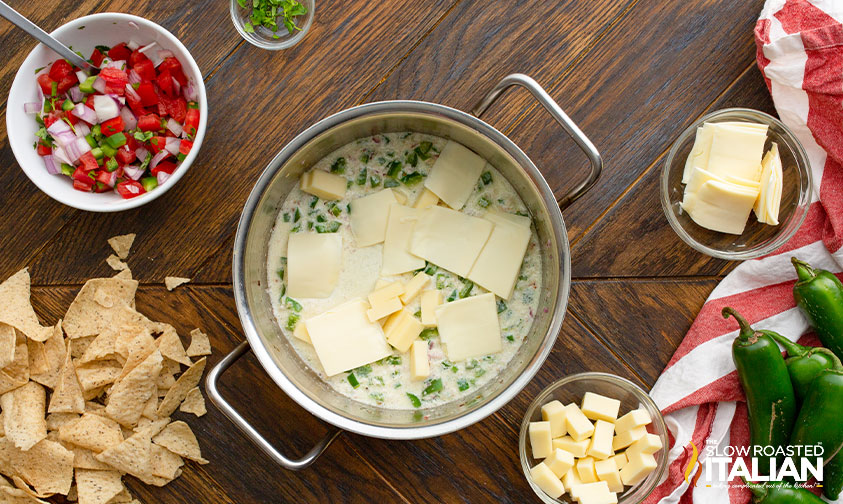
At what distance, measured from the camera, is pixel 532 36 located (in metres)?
1.80

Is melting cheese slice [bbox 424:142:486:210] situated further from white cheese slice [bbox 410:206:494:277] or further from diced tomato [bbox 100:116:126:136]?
diced tomato [bbox 100:116:126:136]

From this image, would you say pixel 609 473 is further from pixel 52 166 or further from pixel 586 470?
pixel 52 166

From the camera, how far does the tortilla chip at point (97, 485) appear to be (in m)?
1.76

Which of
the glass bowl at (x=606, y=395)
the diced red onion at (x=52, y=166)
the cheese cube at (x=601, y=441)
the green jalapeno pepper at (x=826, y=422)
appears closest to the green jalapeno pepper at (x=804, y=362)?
the green jalapeno pepper at (x=826, y=422)

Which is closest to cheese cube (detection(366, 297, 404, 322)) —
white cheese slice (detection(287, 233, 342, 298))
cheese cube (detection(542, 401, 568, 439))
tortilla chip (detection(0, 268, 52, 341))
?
white cheese slice (detection(287, 233, 342, 298))

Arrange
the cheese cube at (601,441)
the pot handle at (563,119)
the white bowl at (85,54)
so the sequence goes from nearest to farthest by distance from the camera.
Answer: the pot handle at (563,119) < the white bowl at (85,54) < the cheese cube at (601,441)

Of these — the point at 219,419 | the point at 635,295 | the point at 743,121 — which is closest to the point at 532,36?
the point at 743,121

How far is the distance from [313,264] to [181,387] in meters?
0.53

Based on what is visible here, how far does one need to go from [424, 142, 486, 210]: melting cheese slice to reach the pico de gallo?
0.64 meters

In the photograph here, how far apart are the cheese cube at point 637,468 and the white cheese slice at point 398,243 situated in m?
0.78

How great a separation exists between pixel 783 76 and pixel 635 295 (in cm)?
71

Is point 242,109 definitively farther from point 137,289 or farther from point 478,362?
point 478,362

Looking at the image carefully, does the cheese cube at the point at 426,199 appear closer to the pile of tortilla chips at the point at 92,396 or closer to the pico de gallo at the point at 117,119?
the pico de gallo at the point at 117,119

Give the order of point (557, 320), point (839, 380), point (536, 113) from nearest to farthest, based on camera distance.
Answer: point (557, 320) → point (839, 380) → point (536, 113)
